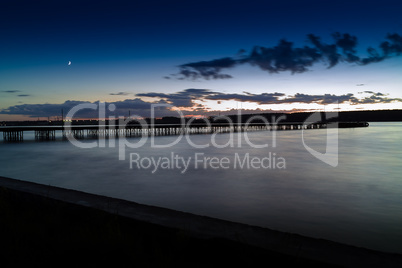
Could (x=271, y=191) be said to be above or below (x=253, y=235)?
below

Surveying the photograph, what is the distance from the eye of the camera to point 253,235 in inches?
126

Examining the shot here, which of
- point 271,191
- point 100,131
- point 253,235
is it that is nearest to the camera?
point 253,235

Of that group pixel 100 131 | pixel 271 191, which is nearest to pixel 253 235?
pixel 271 191

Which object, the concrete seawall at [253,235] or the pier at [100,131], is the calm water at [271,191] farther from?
the pier at [100,131]

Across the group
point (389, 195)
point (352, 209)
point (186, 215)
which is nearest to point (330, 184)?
point (389, 195)

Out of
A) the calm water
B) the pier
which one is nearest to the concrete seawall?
the calm water

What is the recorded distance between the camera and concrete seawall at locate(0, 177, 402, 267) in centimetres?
265

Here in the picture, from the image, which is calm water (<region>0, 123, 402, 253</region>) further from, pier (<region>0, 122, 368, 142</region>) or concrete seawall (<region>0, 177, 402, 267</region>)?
pier (<region>0, 122, 368, 142</region>)

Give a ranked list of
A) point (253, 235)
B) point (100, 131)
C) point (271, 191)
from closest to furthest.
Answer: point (253, 235) → point (271, 191) → point (100, 131)

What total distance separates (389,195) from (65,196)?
31.4ft

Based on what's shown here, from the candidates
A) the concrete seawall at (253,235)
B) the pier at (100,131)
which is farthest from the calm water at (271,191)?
the pier at (100,131)

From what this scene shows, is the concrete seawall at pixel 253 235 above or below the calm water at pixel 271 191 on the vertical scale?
above

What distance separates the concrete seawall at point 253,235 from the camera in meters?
2.65

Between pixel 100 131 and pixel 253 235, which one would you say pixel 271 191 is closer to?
pixel 253 235
